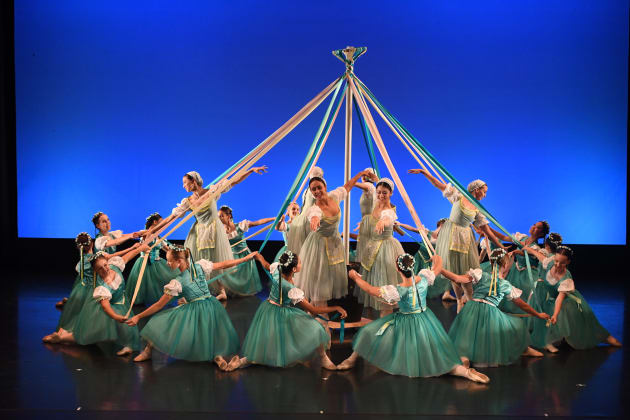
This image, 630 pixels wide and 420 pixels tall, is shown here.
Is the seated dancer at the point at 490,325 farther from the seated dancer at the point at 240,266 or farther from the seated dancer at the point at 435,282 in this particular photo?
the seated dancer at the point at 240,266

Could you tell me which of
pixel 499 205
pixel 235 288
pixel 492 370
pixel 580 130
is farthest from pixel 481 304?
pixel 580 130

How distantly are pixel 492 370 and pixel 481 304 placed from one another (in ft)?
1.42

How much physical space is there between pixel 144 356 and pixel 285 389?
1111 millimetres

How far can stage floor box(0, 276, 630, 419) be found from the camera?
3.33 m

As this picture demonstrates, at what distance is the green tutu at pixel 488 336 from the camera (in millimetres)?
4074

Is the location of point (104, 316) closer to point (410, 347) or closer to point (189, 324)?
point (189, 324)

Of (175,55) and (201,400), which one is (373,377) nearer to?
(201,400)

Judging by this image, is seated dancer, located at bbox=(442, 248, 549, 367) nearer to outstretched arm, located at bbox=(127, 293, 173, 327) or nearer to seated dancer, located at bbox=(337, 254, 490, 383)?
seated dancer, located at bbox=(337, 254, 490, 383)

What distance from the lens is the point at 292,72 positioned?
7668 millimetres

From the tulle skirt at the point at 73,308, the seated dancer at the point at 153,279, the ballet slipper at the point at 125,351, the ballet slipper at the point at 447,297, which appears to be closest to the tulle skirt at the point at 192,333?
the ballet slipper at the point at 125,351

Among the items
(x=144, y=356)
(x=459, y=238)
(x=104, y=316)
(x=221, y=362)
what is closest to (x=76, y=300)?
(x=104, y=316)

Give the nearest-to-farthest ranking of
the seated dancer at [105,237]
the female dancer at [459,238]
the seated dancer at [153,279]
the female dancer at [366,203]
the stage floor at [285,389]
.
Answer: the stage floor at [285,389] < the female dancer at [366,203] < the seated dancer at [105,237] < the female dancer at [459,238] < the seated dancer at [153,279]

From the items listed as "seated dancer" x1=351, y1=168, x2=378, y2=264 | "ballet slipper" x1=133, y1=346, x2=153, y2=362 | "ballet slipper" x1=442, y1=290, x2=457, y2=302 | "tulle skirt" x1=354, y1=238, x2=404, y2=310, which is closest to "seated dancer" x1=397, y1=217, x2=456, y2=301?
"ballet slipper" x1=442, y1=290, x2=457, y2=302

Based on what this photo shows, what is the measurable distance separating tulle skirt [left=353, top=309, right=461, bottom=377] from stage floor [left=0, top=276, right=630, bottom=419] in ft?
0.29
